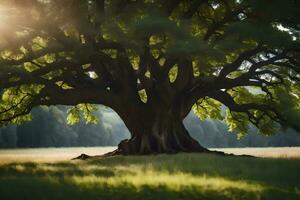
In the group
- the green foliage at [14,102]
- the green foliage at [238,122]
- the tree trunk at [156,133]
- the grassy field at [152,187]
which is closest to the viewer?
the grassy field at [152,187]

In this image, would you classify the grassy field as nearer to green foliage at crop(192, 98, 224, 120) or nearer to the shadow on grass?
the shadow on grass

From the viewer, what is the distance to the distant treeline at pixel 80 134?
68.3 meters

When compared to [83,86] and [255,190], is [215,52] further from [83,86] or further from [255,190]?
[83,86]

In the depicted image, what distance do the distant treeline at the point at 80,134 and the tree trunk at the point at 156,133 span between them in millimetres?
30932

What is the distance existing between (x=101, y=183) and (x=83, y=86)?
1668cm

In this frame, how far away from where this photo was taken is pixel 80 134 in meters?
79.6

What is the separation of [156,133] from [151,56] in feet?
14.8

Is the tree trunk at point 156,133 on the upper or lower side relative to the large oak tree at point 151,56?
lower

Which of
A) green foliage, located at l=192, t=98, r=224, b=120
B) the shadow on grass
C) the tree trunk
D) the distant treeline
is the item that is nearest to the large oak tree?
the tree trunk

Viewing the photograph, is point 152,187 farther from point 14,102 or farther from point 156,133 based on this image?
point 14,102

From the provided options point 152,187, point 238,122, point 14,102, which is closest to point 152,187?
point 152,187

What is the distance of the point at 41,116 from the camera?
68688 mm

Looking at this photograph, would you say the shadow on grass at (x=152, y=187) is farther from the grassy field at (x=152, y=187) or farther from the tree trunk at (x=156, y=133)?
the tree trunk at (x=156, y=133)

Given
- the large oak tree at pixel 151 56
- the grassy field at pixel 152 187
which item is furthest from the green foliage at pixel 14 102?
the grassy field at pixel 152 187
